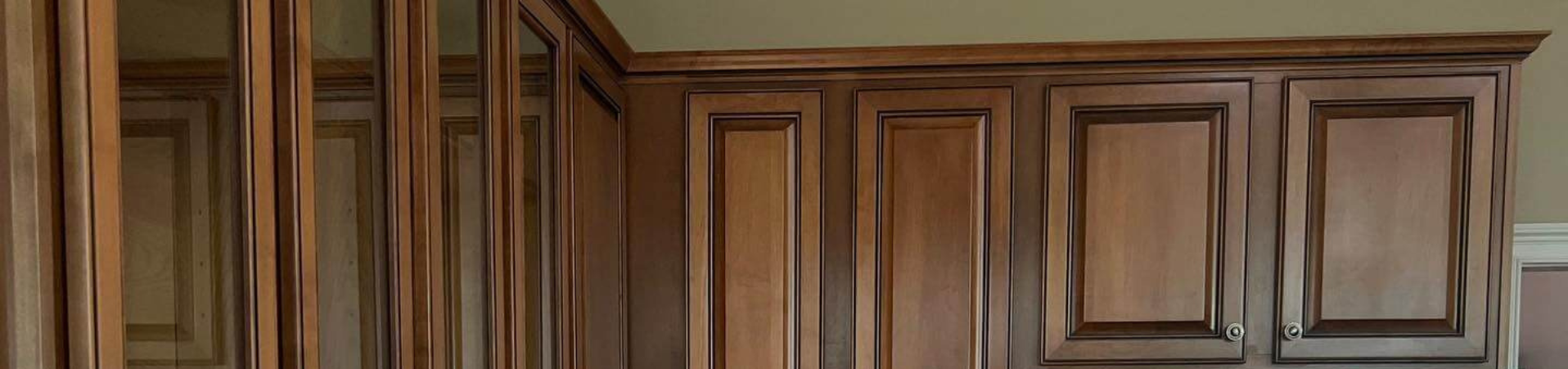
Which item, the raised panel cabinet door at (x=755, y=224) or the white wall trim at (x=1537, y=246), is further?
the white wall trim at (x=1537, y=246)

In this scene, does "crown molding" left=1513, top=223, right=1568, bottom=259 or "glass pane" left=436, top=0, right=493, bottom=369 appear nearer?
"glass pane" left=436, top=0, right=493, bottom=369

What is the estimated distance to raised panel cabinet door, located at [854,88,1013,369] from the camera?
1437 mm

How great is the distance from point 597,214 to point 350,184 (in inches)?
26.3

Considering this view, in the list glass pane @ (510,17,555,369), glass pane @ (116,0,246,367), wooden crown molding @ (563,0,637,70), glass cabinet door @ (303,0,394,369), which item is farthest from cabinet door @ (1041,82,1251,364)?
glass pane @ (116,0,246,367)

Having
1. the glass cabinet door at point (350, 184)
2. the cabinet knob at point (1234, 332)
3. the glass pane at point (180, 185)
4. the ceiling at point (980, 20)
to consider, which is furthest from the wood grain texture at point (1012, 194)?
the glass pane at point (180, 185)

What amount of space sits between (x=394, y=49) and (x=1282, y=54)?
124cm

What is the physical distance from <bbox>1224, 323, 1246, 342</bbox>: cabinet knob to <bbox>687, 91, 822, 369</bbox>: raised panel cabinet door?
0.62 m

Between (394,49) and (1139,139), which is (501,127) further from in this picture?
(1139,139)

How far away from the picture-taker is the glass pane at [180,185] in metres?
0.44

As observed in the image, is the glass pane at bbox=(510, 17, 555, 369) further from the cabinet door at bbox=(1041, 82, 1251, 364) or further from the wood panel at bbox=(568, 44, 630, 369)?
the cabinet door at bbox=(1041, 82, 1251, 364)

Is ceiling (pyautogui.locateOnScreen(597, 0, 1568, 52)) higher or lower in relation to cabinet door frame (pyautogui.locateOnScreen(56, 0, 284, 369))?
higher

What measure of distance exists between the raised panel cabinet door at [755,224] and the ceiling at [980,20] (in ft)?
1.38

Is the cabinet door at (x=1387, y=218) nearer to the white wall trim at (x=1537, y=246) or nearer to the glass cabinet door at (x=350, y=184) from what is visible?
the white wall trim at (x=1537, y=246)

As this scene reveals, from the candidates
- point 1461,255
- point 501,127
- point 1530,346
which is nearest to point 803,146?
point 501,127
